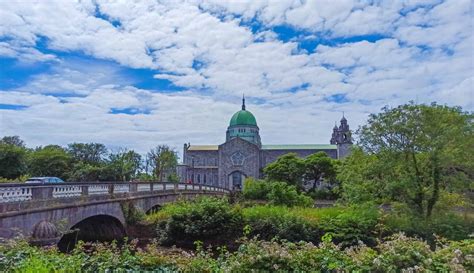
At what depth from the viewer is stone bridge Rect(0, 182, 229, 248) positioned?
939cm

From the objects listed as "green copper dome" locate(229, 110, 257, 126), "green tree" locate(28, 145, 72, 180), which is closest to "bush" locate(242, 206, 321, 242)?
"green tree" locate(28, 145, 72, 180)

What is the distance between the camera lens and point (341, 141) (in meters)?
76.3

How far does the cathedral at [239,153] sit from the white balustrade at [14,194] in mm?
64510

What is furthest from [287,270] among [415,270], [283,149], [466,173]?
[283,149]

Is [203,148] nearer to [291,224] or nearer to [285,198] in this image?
[285,198]

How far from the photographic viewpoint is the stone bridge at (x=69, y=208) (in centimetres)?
939

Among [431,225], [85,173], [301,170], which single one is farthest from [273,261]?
[85,173]

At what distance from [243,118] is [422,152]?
6410 centimetres

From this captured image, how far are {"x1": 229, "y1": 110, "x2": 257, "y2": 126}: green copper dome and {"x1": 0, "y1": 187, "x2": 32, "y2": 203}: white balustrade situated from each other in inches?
2816

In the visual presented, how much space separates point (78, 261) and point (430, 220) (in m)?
16.6

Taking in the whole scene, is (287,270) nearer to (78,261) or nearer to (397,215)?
(78,261)

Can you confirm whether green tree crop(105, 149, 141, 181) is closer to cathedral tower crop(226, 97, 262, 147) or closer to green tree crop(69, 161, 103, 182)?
green tree crop(69, 161, 103, 182)

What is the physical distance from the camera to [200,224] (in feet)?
57.1

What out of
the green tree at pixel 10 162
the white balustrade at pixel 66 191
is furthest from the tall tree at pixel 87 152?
the white balustrade at pixel 66 191
